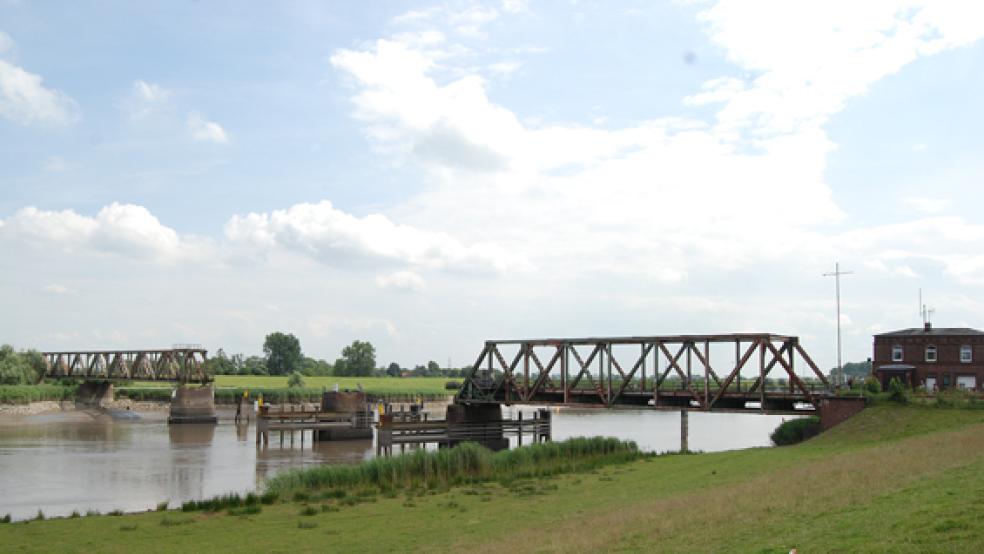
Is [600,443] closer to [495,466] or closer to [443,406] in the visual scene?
[495,466]

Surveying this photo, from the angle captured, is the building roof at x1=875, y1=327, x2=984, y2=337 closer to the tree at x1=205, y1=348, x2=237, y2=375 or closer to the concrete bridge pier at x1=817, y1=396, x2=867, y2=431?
the concrete bridge pier at x1=817, y1=396, x2=867, y2=431

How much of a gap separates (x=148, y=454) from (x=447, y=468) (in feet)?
101

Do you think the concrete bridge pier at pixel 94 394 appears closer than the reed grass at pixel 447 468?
No

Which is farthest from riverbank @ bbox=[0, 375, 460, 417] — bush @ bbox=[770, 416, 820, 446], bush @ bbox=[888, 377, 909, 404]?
bush @ bbox=[888, 377, 909, 404]

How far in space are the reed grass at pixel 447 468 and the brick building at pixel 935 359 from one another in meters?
27.1

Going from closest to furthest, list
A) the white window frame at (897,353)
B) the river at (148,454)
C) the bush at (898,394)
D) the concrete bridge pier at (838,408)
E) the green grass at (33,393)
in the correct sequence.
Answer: the river at (148,454)
the bush at (898,394)
the concrete bridge pier at (838,408)
the white window frame at (897,353)
the green grass at (33,393)

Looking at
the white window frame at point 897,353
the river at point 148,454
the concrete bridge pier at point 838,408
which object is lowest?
the river at point 148,454

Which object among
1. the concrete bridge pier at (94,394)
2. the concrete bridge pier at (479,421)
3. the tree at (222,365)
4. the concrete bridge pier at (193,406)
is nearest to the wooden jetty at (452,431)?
the concrete bridge pier at (479,421)

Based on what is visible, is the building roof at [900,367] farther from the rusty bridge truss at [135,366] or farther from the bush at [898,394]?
the rusty bridge truss at [135,366]

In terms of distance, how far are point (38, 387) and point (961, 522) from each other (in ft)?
369

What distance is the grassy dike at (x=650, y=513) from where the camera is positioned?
1444 cm

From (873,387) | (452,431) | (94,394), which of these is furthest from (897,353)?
(94,394)

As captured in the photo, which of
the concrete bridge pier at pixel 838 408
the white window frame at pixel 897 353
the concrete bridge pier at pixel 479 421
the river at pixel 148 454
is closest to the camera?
the river at pixel 148 454

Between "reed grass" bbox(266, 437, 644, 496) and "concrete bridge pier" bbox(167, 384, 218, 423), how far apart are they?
54827mm
